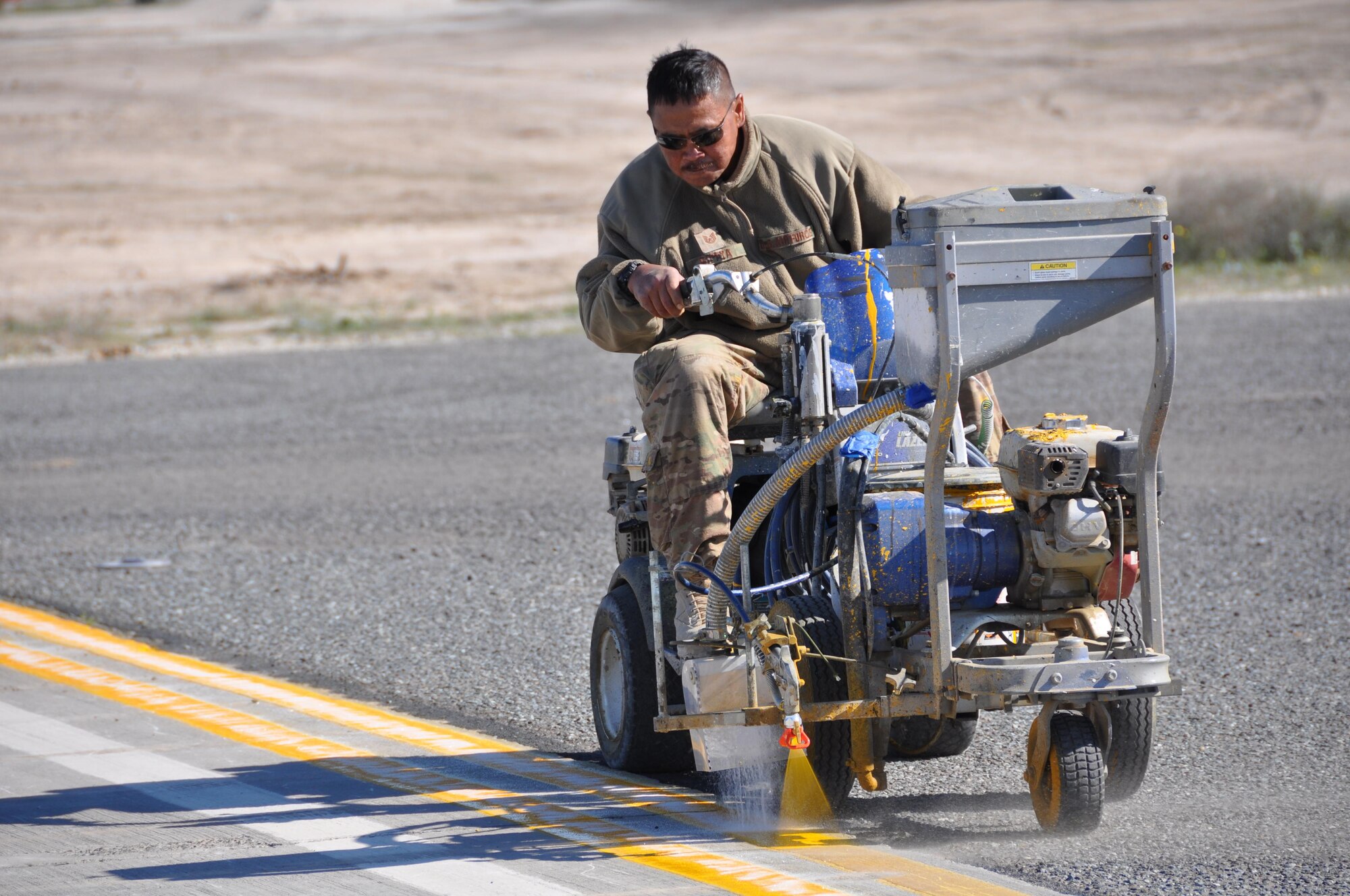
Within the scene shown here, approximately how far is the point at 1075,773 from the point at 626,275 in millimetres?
1724

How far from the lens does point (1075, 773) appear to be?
422 cm

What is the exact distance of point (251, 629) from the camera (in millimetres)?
7480

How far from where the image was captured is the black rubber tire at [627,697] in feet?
16.7

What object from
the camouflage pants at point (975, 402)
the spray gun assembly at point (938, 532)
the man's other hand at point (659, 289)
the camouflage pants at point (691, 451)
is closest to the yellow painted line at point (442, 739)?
the spray gun assembly at point (938, 532)

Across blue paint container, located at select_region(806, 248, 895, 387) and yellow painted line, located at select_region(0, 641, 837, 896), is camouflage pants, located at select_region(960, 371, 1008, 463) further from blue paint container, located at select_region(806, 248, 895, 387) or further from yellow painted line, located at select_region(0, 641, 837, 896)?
yellow painted line, located at select_region(0, 641, 837, 896)

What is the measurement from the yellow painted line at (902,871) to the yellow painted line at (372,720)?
Result: 474mm

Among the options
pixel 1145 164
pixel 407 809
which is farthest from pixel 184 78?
pixel 407 809

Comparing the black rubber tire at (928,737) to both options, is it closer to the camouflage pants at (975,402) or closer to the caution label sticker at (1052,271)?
the camouflage pants at (975,402)

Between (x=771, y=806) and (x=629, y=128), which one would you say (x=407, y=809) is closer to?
(x=771, y=806)

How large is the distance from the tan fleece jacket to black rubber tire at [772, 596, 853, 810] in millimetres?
747

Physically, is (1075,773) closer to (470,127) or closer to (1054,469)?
(1054,469)

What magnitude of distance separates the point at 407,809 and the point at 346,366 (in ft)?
36.4

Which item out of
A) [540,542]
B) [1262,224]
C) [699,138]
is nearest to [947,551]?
[699,138]

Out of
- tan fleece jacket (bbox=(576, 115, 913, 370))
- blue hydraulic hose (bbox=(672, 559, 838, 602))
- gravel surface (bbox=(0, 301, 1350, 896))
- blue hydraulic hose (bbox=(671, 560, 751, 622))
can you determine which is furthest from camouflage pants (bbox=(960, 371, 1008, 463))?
gravel surface (bbox=(0, 301, 1350, 896))
